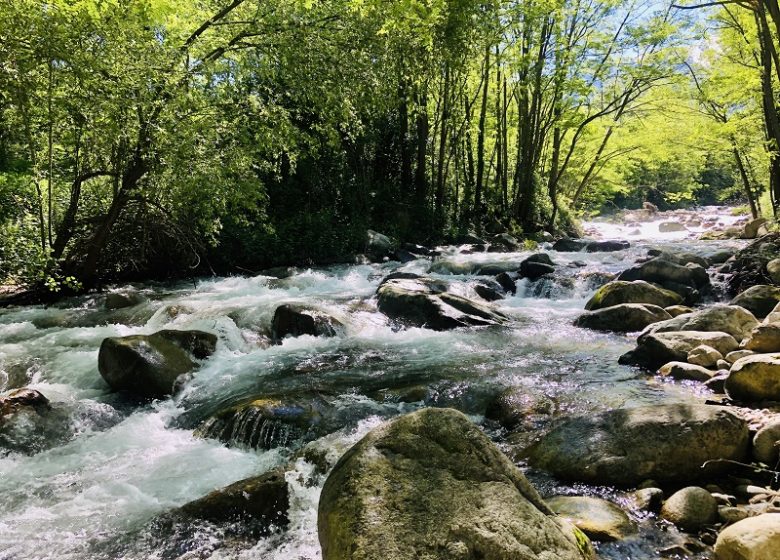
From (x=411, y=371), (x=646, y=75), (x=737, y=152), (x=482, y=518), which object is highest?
(x=646, y=75)

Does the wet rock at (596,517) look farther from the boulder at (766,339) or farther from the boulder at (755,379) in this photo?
the boulder at (766,339)

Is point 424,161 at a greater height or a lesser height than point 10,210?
greater

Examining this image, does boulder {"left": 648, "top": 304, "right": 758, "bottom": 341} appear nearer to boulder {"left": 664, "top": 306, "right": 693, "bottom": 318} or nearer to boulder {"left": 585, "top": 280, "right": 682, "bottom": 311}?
boulder {"left": 664, "top": 306, "right": 693, "bottom": 318}

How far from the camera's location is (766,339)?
623 centimetres

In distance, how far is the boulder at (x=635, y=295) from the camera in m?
9.91

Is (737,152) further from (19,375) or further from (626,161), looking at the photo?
(19,375)

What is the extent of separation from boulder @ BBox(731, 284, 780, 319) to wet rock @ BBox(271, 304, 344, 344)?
6.79 meters

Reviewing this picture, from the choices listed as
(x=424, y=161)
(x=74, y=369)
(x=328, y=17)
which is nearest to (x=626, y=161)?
(x=424, y=161)

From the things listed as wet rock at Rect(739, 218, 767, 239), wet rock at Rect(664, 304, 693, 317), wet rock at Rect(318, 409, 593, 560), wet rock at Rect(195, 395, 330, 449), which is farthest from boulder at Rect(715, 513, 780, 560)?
wet rock at Rect(739, 218, 767, 239)

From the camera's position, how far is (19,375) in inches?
282

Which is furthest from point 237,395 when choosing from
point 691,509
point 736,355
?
point 736,355

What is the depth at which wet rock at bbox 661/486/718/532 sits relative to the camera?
3.57m

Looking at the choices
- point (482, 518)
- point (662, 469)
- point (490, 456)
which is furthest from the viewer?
point (662, 469)

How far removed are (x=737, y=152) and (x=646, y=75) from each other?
5.07 meters
